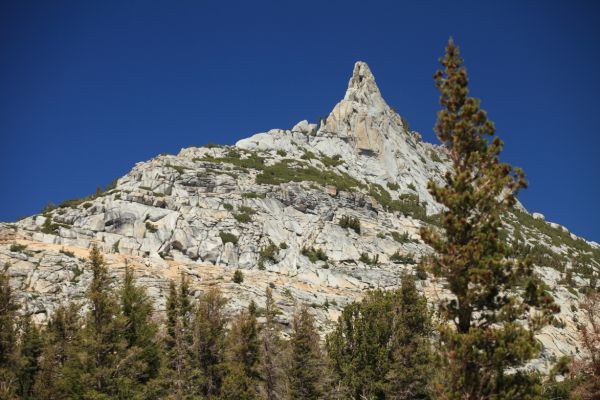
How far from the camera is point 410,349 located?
108ft

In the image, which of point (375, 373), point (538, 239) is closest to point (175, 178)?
point (375, 373)

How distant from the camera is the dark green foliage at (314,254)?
83.2 m

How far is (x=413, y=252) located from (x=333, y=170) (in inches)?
1664

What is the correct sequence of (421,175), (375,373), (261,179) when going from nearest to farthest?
(375,373)
(261,179)
(421,175)

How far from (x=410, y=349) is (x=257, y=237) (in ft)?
176

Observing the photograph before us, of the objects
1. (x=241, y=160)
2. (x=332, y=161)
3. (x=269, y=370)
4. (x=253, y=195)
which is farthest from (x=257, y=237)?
(x=332, y=161)

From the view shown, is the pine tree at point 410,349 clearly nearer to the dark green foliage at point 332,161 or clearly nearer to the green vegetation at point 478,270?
the green vegetation at point 478,270

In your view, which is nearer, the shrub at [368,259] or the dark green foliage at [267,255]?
the dark green foliage at [267,255]

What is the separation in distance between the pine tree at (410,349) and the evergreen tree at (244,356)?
8890 mm

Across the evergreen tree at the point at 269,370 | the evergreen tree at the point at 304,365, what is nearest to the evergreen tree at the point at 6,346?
the evergreen tree at the point at 269,370

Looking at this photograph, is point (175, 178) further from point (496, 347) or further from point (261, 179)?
point (496, 347)

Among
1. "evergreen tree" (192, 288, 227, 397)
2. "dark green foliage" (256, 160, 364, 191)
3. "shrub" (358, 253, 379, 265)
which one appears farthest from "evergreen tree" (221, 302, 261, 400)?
"dark green foliage" (256, 160, 364, 191)

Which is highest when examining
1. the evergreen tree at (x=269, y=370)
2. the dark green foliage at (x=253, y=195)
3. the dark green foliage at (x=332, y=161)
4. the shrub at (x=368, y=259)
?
the dark green foliage at (x=332, y=161)

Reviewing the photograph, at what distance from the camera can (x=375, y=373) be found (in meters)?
34.2
